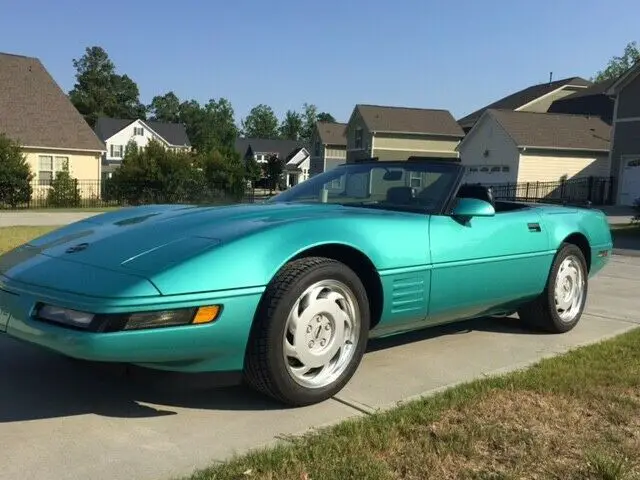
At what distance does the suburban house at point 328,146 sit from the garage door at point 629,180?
101 feet

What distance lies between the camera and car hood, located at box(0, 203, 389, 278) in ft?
9.72

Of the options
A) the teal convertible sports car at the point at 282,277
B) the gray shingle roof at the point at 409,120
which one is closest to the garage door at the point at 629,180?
the gray shingle roof at the point at 409,120

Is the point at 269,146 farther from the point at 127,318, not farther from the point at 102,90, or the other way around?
the point at 127,318

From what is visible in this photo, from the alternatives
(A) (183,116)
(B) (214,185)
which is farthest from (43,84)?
(A) (183,116)

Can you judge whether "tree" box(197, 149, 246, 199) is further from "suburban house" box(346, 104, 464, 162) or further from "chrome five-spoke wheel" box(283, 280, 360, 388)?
"chrome five-spoke wheel" box(283, 280, 360, 388)

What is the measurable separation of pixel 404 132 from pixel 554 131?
42.9 ft

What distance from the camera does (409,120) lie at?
1843 inches

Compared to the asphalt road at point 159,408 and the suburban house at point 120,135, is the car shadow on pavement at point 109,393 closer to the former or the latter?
the asphalt road at point 159,408

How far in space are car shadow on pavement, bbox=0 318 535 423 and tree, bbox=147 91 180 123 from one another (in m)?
119

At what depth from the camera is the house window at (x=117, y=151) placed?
60.3 meters

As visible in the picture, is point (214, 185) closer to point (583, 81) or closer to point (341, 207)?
point (341, 207)

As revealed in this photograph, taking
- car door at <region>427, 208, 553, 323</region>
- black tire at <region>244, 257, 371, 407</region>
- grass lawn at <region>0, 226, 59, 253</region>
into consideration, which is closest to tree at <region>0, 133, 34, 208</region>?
grass lawn at <region>0, 226, 59, 253</region>

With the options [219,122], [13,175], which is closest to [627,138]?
[13,175]

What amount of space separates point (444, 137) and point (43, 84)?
27.2 m
